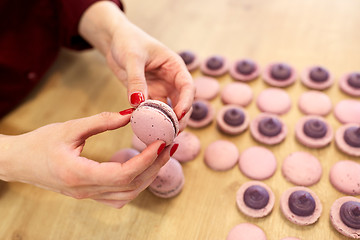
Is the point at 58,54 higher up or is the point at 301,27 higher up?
the point at 301,27

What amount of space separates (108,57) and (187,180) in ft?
1.63

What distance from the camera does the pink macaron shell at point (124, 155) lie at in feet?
3.60

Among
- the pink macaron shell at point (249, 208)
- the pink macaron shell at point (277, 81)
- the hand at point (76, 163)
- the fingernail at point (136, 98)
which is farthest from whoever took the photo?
the pink macaron shell at point (277, 81)

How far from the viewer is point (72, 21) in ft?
4.11

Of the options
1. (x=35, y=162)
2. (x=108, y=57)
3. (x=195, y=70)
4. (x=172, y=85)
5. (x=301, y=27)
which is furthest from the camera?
(x=301, y=27)

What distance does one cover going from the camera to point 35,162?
0.81m

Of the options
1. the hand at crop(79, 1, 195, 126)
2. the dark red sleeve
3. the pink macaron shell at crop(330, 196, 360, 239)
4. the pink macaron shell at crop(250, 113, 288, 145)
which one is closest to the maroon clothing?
the dark red sleeve

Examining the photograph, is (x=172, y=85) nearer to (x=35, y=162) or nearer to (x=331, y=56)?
(x=35, y=162)

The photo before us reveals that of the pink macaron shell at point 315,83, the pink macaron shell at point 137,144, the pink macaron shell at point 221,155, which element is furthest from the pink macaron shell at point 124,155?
the pink macaron shell at point 315,83

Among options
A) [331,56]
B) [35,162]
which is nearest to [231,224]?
[35,162]

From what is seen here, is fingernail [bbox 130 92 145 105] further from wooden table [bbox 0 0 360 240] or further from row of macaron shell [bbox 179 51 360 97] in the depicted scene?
row of macaron shell [bbox 179 51 360 97]

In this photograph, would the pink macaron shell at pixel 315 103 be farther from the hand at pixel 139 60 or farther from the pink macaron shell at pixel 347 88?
the hand at pixel 139 60

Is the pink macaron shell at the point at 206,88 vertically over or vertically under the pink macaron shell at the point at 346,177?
over

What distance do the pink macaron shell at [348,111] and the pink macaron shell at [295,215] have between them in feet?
1.07
